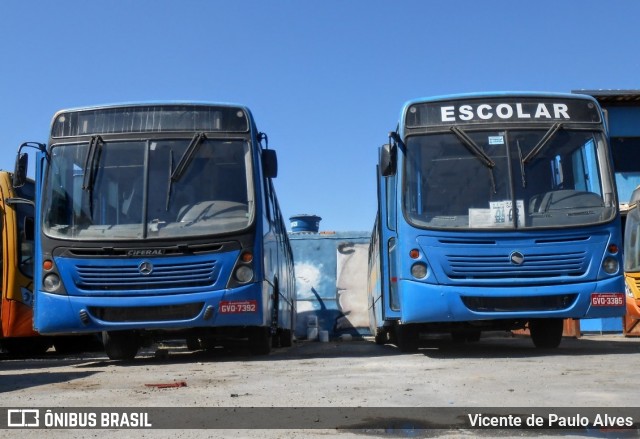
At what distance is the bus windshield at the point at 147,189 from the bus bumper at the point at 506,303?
224cm

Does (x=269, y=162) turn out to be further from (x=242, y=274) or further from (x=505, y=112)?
(x=505, y=112)

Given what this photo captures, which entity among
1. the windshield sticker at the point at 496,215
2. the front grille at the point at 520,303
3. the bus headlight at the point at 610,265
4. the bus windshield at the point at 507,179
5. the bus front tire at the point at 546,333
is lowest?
the bus front tire at the point at 546,333

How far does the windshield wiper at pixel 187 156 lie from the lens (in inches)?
383


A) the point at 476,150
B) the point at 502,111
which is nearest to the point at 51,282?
the point at 476,150

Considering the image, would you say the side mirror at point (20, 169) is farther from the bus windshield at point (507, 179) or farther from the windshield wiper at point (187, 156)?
the bus windshield at point (507, 179)

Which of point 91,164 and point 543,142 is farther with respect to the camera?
point 91,164

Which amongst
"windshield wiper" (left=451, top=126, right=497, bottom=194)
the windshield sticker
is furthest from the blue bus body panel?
"windshield wiper" (left=451, top=126, right=497, bottom=194)

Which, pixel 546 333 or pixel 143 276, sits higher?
pixel 143 276

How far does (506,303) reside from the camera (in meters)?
9.14

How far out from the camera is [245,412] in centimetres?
515

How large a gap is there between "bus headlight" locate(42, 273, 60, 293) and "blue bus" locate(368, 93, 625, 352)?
3.88 metres

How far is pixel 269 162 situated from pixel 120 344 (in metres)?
3.04

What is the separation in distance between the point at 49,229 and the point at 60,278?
2.00ft

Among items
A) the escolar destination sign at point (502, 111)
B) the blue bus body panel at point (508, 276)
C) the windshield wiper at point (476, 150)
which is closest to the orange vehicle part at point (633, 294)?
the blue bus body panel at point (508, 276)
